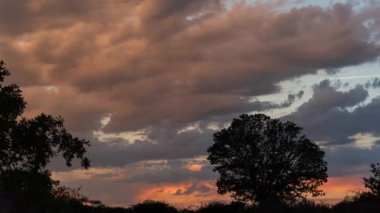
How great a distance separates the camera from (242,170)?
59.8 metres

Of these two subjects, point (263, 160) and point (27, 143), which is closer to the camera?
point (27, 143)

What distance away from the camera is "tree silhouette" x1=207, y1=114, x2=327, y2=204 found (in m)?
58.4

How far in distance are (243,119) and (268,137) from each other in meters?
3.11

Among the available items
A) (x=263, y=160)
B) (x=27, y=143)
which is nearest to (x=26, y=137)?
(x=27, y=143)

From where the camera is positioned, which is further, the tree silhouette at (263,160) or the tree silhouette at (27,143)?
the tree silhouette at (263,160)

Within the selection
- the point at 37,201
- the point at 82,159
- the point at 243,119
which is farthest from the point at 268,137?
the point at 37,201

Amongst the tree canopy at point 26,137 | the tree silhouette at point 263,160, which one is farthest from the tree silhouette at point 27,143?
the tree silhouette at point 263,160

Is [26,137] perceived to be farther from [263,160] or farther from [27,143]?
[263,160]

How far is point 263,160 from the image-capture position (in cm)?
5934

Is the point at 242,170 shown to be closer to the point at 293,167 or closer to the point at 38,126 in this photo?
the point at 293,167

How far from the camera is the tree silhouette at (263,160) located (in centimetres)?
5838

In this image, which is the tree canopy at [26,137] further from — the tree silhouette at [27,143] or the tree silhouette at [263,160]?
the tree silhouette at [263,160]

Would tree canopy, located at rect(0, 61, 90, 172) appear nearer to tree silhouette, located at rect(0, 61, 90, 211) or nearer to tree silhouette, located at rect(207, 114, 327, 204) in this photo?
tree silhouette, located at rect(0, 61, 90, 211)

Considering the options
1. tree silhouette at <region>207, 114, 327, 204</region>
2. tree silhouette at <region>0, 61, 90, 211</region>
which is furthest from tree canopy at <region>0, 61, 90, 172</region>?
tree silhouette at <region>207, 114, 327, 204</region>
